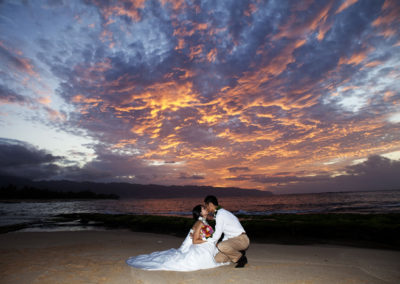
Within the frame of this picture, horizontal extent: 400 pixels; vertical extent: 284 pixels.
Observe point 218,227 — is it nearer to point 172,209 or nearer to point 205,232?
point 205,232

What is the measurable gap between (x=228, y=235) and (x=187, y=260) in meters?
1.43

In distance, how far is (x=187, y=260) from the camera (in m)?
6.53

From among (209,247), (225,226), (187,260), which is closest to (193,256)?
(187,260)

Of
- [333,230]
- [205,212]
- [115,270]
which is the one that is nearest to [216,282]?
[205,212]

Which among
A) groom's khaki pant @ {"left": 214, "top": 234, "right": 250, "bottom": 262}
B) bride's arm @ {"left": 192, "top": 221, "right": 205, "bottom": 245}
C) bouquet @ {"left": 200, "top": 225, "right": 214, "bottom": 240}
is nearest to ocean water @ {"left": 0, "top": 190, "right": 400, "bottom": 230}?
bride's arm @ {"left": 192, "top": 221, "right": 205, "bottom": 245}

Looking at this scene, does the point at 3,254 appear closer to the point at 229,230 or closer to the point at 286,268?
the point at 229,230

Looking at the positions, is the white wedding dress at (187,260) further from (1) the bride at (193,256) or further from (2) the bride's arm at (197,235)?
(2) the bride's arm at (197,235)

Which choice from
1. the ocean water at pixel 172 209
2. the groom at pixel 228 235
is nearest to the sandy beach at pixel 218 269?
the groom at pixel 228 235

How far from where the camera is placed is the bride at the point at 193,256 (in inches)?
255

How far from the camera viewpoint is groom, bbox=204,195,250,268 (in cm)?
647

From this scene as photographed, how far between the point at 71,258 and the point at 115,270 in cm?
267

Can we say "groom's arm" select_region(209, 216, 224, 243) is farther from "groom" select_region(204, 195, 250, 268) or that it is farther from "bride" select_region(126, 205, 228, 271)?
"bride" select_region(126, 205, 228, 271)

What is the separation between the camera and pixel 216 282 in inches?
216

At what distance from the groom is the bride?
0.27 metres
